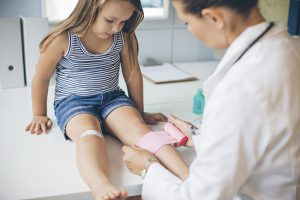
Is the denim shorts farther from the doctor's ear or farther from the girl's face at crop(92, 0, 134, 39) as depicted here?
the doctor's ear

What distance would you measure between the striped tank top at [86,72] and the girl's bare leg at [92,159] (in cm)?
12

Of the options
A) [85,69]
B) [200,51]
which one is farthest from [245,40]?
Result: [200,51]

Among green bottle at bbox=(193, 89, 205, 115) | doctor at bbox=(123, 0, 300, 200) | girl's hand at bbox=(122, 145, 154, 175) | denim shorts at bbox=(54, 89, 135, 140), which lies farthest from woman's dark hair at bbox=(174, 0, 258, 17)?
green bottle at bbox=(193, 89, 205, 115)

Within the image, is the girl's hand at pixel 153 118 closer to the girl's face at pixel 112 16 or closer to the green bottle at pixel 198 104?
the green bottle at pixel 198 104

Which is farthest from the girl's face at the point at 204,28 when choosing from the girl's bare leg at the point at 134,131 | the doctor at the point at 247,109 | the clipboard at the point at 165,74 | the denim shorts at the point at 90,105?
the clipboard at the point at 165,74

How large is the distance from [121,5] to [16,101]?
0.53 meters

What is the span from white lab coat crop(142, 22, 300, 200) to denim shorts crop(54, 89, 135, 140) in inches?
19.6

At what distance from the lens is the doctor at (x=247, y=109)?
667 mm

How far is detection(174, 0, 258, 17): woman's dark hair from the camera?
0.68 meters

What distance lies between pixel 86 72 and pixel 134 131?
0.81ft

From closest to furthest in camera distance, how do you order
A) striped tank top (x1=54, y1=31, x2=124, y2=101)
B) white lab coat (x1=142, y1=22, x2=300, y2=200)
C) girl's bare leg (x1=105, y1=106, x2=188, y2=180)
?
white lab coat (x1=142, y1=22, x2=300, y2=200) → girl's bare leg (x1=105, y1=106, x2=188, y2=180) → striped tank top (x1=54, y1=31, x2=124, y2=101)

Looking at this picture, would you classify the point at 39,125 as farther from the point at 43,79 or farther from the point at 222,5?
the point at 222,5

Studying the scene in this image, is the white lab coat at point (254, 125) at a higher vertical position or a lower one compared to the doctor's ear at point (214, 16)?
lower

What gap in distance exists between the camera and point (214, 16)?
27.4 inches
